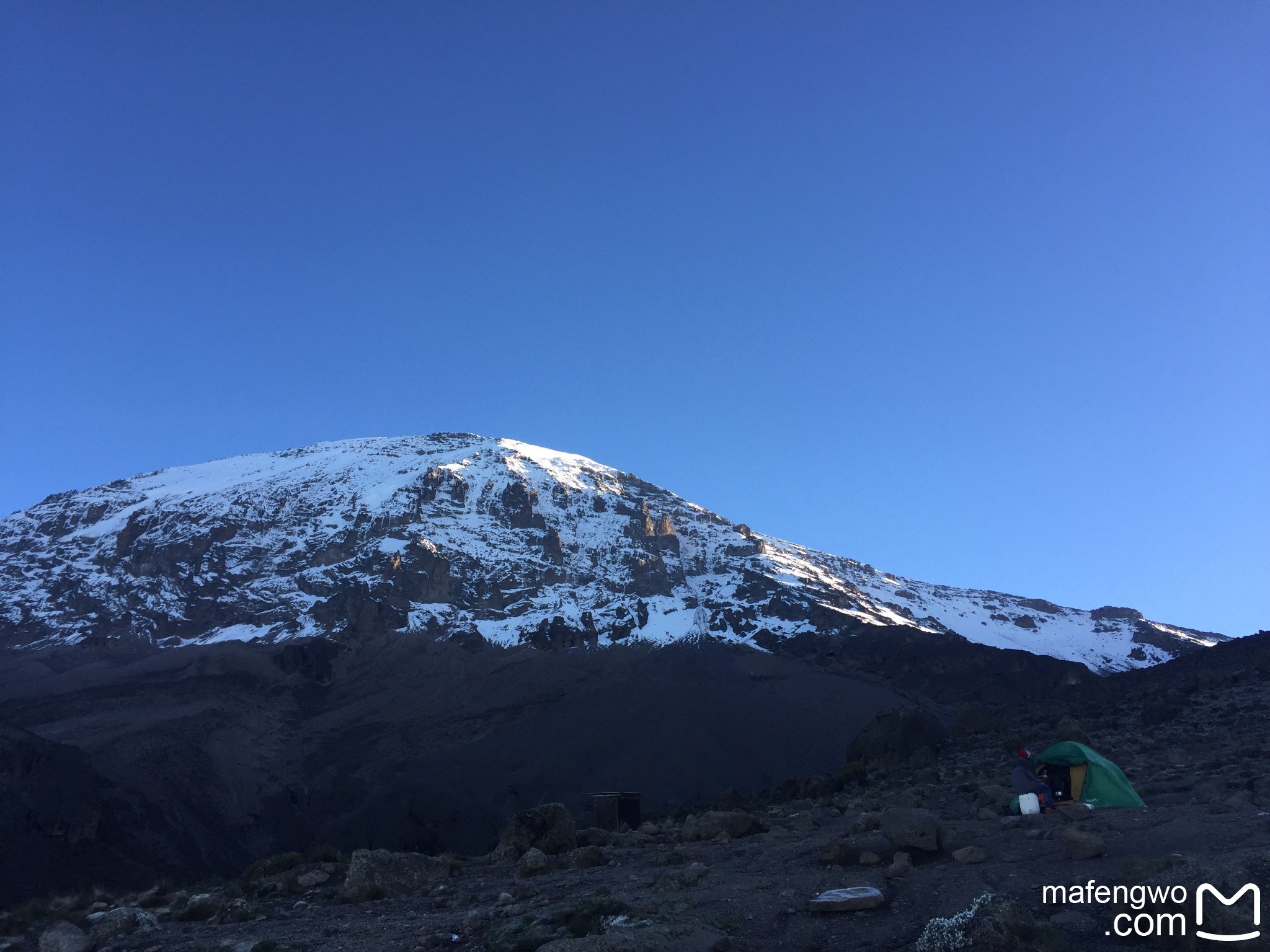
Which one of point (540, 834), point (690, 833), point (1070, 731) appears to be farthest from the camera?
point (1070, 731)

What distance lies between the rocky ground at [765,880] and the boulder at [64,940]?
3 centimetres

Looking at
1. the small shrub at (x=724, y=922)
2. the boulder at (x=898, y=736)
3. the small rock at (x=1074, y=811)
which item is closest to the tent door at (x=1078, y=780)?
the small rock at (x=1074, y=811)

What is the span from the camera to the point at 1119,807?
1563 cm

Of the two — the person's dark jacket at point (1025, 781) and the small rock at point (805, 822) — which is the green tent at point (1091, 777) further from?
the small rock at point (805, 822)

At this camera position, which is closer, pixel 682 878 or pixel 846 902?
pixel 846 902

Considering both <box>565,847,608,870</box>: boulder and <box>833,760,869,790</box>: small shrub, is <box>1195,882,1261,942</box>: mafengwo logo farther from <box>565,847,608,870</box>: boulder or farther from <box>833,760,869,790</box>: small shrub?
<box>833,760,869,790</box>: small shrub

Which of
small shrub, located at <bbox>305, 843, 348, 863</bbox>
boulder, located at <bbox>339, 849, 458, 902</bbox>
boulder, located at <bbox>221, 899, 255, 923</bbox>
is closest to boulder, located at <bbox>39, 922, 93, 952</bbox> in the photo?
boulder, located at <bbox>221, 899, 255, 923</bbox>

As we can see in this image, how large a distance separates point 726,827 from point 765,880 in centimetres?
578

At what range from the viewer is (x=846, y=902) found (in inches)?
404

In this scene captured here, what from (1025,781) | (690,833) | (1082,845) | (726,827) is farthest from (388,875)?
(1025,781)

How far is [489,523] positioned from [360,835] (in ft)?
239

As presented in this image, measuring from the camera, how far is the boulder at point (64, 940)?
1267 cm

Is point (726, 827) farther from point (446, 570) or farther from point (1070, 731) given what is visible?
point (446, 570)

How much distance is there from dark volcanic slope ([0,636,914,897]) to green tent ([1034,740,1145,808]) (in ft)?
135
